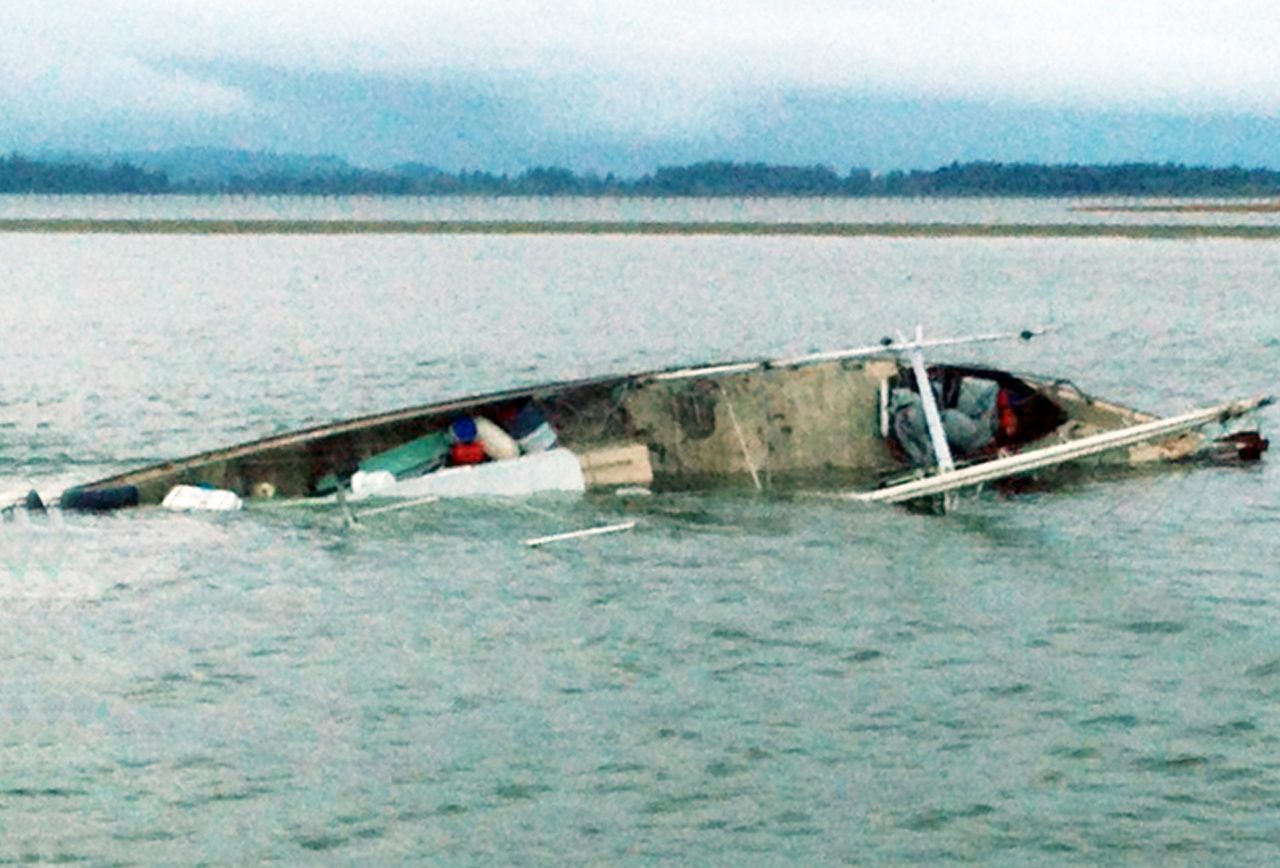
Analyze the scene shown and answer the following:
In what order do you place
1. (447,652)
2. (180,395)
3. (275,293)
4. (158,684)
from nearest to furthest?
(158,684)
(447,652)
(180,395)
(275,293)

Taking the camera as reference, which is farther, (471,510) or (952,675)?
(471,510)

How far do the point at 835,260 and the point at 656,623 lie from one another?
478 feet

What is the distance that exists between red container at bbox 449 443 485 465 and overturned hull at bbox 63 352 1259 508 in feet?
1.80

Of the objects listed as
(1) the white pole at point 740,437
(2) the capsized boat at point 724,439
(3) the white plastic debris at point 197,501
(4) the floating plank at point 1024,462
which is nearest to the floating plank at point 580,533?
(2) the capsized boat at point 724,439

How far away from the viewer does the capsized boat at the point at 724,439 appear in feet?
105

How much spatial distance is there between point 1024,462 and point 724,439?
18.5ft

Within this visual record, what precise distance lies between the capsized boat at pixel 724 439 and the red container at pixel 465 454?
0.04 m

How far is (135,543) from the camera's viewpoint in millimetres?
28453

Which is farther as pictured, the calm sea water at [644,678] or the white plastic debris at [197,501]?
the white plastic debris at [197,501]

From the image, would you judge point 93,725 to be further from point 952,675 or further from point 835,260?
point 835,260

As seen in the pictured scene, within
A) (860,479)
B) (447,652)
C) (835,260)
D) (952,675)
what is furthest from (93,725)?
(835,260)

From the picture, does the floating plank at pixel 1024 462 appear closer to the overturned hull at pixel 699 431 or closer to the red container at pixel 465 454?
the overturned hull at pixel 699 431

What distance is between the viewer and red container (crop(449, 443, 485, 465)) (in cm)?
3294

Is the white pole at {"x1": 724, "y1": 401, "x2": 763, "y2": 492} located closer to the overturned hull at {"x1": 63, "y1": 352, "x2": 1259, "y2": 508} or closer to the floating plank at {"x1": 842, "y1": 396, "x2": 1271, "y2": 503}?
the overturned hull at {"x1": 63, "y1": 352, "x2": 1259, "y2": 508}
